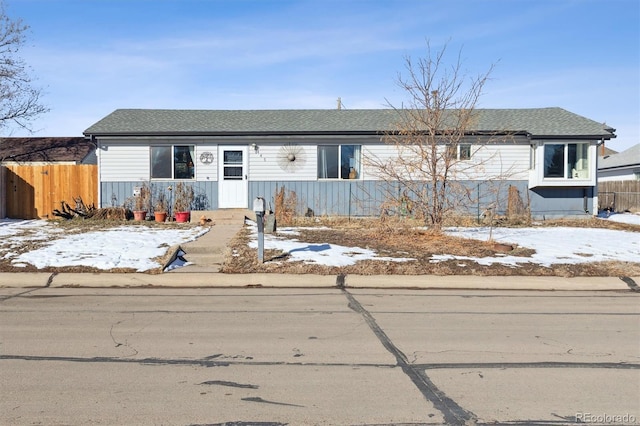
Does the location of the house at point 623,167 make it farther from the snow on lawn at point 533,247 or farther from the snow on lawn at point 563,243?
the snow on lawn at point 533,247

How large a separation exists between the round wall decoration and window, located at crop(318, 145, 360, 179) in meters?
4.30

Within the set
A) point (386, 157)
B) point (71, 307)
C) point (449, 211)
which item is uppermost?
point (386, 157)

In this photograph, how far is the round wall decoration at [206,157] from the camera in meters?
21.4

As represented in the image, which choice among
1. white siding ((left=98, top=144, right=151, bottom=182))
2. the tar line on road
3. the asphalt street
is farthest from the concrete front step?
the tar line on road

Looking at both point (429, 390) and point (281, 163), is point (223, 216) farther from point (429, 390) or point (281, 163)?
point (429, 390)

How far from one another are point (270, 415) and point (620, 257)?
10.0m

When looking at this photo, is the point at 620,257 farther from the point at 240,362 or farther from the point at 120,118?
the point at 120,118

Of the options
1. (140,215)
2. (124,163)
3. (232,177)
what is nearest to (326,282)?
(140,215)

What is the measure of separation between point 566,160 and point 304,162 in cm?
1033

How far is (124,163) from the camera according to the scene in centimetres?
2138

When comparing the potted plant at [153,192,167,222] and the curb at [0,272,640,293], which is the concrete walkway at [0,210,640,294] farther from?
the potted plant at [153,192,167,222]

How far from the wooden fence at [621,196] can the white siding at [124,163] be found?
22.5 m

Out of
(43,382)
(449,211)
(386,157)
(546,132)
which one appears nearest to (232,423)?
(43,382)

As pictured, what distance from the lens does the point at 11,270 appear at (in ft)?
34.2
